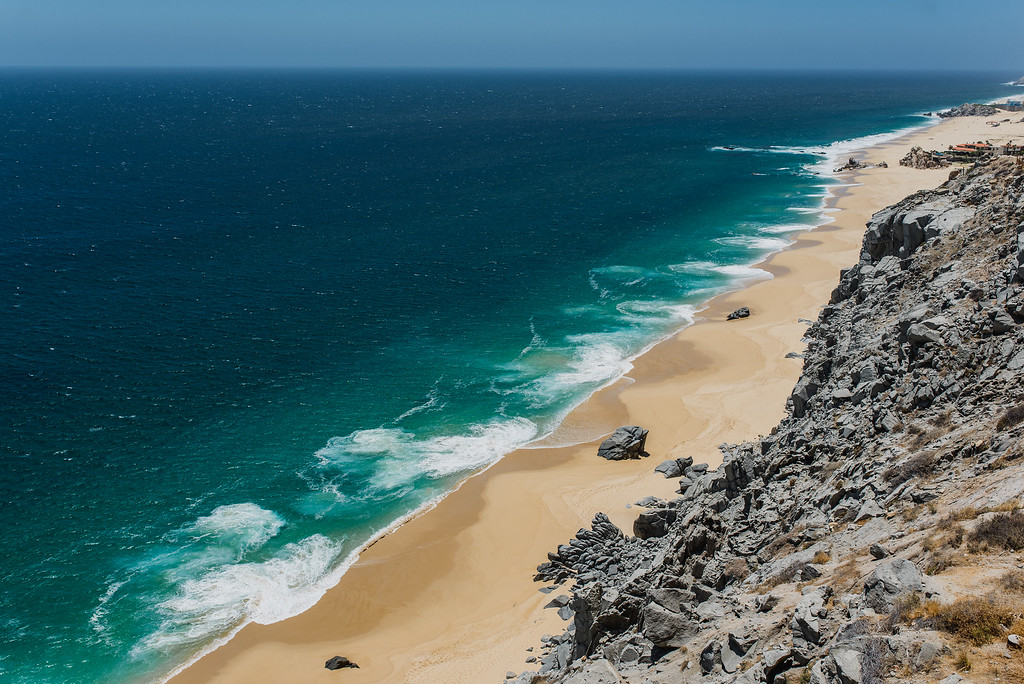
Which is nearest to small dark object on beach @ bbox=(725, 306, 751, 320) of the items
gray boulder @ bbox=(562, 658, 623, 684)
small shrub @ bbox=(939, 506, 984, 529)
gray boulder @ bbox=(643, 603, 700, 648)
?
small shrub @ bbox=(939, 506, 984, 529)

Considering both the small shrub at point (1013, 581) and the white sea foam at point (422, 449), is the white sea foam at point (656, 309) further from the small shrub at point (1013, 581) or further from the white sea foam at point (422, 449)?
the small shrub at point (1013, 581)

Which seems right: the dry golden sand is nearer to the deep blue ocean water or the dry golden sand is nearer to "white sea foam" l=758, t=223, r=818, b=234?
the deep blue ocean water

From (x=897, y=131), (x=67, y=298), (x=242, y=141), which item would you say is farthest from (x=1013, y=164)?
(x=897, y=131)

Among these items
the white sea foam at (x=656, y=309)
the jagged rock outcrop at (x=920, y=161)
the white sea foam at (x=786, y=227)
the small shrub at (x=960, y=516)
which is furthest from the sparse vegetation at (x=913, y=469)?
the jagged rock outcrop at (x=920, y=161)

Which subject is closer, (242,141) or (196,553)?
(196,553)

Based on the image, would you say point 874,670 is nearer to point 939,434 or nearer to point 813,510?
point 813,510

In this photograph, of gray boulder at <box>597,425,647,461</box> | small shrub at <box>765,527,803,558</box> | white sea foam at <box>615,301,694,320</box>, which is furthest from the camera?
white sea foam at <box>615,301,694,320</box>
